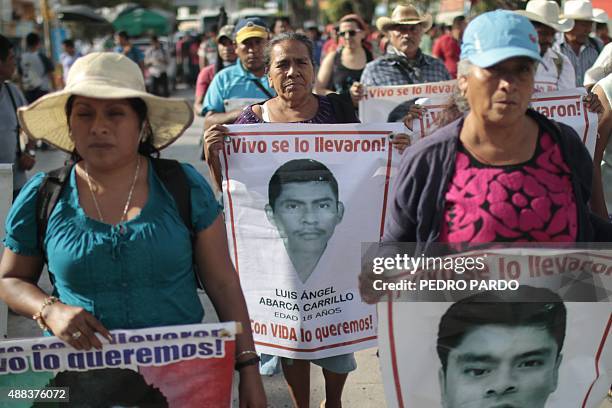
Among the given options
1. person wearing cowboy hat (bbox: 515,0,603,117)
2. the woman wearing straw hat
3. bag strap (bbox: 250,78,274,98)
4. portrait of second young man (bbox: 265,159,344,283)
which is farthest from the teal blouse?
bag strap (bbox: 250,78,274,98)

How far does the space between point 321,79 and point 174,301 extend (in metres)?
6.16

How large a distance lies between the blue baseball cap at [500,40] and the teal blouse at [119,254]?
0.94m

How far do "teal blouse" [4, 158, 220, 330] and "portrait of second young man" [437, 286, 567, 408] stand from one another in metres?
0.83

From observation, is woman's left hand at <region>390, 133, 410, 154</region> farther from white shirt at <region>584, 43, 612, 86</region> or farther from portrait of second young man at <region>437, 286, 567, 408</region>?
white shirt at <region>584, 43, 612, 86</region>

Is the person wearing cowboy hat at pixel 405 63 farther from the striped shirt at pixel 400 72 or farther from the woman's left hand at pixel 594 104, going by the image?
the woman's left hand at pixel 594 104

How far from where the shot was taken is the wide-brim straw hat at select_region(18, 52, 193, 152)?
262 cm

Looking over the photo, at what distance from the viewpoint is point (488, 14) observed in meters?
2.71

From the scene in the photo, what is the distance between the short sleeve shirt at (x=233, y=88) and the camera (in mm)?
6297

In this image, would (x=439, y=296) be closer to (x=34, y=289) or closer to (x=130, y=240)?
(x=130, y=240)

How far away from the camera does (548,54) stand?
6.09 meters

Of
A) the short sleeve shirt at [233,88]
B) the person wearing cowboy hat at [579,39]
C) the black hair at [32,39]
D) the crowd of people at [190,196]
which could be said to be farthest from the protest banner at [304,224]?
the black hair at [32,39]

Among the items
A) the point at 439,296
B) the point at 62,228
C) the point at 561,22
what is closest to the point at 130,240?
the point at 62,228

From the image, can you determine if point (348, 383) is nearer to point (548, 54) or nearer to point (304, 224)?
point (304, 224)

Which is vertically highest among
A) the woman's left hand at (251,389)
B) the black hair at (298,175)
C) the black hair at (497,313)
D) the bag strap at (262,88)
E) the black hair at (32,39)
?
the bag strap at (262,88)
